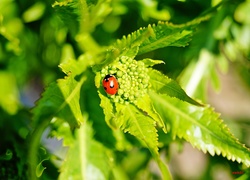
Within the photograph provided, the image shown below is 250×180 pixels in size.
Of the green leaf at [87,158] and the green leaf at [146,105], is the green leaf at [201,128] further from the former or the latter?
the green leaf at [87,158]

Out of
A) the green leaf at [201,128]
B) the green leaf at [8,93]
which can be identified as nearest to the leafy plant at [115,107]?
the green leaf at [201,128]

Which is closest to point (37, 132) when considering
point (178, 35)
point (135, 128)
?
point (135, 128)

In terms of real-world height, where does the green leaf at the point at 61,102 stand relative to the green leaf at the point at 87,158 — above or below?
above

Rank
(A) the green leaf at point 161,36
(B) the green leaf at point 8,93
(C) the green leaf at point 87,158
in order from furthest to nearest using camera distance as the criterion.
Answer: (B) the green leaf at point 8,93 → (C) the green leaf at point 87,158 → (A) the green leaf at point 161,36

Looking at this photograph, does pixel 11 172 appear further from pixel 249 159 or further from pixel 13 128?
pixel 249 159

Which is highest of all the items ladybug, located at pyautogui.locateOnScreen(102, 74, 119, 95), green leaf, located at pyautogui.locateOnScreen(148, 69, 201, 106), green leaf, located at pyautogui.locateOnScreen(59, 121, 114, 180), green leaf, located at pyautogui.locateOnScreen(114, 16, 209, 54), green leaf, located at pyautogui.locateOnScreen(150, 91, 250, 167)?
green leaf, located at pyautogui.locateOnScreen(114, 16, 209, 54)

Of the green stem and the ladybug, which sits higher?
the ladybug

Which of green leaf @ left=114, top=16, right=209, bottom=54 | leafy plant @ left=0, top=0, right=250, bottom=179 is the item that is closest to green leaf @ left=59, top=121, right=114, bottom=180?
leafy plant @ left=0, top=0, right=250, bottom=179

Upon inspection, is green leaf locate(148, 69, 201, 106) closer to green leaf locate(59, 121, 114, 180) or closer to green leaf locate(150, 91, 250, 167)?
green leaf locate(150, 91, 250, 167)
